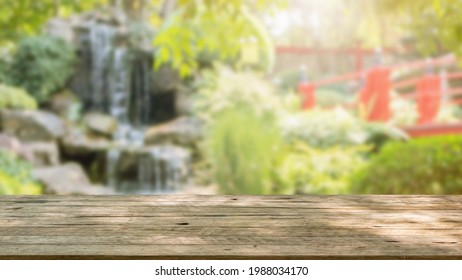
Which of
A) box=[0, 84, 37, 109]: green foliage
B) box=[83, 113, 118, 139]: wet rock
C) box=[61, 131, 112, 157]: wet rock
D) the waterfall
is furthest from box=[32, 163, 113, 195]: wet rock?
the waterfall

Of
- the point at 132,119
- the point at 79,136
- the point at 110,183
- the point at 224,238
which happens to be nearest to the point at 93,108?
the point at 132,119

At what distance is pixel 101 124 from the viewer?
11.5 metres

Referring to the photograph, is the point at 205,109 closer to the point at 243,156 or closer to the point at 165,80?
the point at 165,80

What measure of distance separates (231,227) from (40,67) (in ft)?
36.5

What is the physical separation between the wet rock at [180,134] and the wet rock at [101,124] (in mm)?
1097

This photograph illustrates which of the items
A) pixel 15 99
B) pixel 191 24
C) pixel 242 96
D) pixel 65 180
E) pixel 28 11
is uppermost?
pixel 28 11

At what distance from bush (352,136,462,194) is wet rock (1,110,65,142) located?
252 inches

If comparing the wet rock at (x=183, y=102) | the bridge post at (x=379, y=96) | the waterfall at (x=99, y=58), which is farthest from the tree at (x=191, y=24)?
the waterfall at (x=99, y=58)

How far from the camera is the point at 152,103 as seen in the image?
12523mm

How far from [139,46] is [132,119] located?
1.56 m

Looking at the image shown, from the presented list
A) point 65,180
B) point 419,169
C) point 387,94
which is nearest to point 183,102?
point 65,180

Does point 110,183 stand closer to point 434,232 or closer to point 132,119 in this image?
point 132,119
